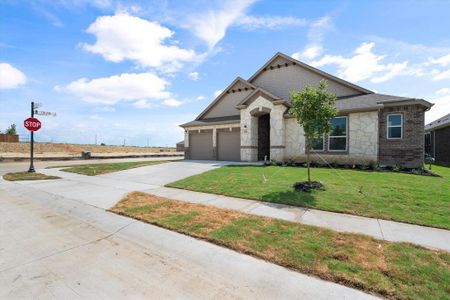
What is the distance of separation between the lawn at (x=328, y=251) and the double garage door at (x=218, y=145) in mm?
14156

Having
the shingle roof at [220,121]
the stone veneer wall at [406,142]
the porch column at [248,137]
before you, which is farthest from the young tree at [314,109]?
the shingle roof at [220,121]

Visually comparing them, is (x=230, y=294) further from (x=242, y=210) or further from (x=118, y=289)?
(x=242, y=210)

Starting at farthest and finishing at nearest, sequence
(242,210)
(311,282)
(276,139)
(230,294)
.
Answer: (276,139)
(242,210)
(311,282)
(230,294)

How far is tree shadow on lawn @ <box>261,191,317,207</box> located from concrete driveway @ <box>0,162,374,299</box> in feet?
11.3

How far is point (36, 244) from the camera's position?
423 centimetres

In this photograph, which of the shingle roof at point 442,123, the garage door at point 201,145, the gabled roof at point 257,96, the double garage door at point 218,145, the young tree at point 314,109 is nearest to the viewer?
the young tree at point 314,109

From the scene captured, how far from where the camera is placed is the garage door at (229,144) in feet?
65.0

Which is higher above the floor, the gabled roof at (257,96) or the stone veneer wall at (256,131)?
the gabled roof at (257,96)

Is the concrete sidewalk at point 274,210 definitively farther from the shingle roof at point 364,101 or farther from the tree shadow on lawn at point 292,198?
the shingle roof at point 364,101

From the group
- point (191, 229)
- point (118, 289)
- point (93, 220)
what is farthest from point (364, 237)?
point (93, 220)

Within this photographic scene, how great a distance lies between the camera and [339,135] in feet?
49.1

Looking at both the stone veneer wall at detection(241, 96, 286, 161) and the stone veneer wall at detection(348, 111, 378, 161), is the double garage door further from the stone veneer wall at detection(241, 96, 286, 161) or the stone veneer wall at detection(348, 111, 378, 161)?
the stone veneer wall at detection(348, 111, 378, 161)

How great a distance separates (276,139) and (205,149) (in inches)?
310

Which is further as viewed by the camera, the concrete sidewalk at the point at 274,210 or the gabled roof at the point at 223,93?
the gabled roof at the point at 223,93
